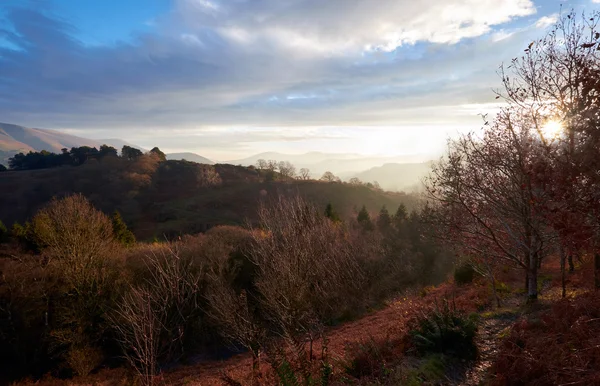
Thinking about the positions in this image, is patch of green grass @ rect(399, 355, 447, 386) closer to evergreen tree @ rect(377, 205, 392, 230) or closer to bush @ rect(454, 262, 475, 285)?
bush @ rect(454, 262, 475, 285)

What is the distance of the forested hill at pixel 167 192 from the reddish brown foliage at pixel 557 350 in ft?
135

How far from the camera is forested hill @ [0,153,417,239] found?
54.8m

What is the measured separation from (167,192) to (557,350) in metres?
73.3

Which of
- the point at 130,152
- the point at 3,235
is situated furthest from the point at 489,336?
the point at 130,152

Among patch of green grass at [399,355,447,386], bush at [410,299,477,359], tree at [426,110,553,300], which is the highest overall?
tree at [426,110,553,300]

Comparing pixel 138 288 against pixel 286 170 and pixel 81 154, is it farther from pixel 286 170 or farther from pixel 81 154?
pixel 81 154

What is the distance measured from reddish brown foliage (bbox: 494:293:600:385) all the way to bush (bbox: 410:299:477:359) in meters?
0.73

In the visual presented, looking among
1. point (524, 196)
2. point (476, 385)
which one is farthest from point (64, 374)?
point (524, 196)

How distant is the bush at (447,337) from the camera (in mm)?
7695

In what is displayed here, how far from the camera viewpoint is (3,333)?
17031 millimetres

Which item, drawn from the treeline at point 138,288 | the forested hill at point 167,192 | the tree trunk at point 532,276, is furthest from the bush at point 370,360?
the forested hill at point 167,192

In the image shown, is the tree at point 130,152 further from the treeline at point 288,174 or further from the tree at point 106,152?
the treeline at point 288,174

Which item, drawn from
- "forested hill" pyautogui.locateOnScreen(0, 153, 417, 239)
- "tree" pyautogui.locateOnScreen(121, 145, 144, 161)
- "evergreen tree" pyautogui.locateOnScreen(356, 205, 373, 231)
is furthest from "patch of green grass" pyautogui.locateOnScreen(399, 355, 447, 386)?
"tree" pyautogui.locateOnScreen(121, 145, 144, 161)

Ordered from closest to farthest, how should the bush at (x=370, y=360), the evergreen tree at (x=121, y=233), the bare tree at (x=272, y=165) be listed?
the bush at (x=370, y=360) < the evergreen tree at (x=121, y=233) < the bare tree at (x=272, y=165)
